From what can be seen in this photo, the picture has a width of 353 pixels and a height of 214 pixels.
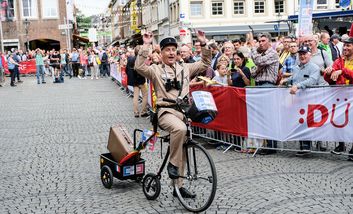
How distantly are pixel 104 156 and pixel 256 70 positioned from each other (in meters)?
3.38

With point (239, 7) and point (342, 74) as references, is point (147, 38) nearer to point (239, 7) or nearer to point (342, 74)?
point (342, 74)

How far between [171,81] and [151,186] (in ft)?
4.36

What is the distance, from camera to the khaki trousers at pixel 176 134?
574 cm

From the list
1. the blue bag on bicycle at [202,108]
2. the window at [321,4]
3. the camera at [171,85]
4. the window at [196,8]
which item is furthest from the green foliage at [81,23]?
the blue bag on bicycle at [202,108]

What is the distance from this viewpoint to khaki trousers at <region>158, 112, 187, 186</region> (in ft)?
18.8

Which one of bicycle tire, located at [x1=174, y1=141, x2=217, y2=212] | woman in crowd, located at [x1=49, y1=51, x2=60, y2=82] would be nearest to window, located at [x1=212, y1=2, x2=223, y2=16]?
woman in crowd, located at [x1=49, y1=51, x2=60, y2=82]

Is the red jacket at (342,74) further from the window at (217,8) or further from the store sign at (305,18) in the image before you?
the window at (217,8)

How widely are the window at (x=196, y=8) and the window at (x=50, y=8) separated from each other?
1384cm

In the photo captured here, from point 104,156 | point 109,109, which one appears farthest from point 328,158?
point 109,109

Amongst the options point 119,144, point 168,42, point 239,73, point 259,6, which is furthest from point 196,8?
point 168,42

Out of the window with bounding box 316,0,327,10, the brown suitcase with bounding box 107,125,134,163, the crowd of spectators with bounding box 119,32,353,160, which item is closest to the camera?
the brown suitcase with bounding box 107,125,134,163

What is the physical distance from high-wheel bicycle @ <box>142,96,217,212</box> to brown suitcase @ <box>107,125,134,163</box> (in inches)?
28.5

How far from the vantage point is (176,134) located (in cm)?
573

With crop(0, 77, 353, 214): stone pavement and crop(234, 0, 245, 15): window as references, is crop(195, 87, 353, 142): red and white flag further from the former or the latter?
crop(234, 0, 245, 15): window
